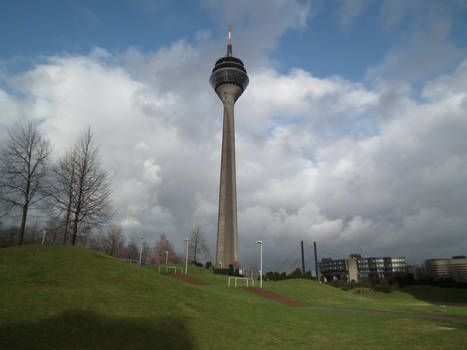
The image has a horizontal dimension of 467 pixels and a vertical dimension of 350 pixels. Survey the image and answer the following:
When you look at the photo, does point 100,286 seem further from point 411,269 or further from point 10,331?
point 411,269

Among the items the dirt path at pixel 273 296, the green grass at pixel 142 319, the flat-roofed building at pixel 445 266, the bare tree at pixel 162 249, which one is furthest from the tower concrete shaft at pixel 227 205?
the flat-roofed building at pixel 445 266

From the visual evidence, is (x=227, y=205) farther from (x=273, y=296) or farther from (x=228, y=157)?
(x=273, y=296)

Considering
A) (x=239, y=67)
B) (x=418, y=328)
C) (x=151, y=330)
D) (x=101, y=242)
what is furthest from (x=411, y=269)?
(x=151, y=330)

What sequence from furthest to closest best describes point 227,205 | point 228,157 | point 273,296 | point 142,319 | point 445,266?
Answer: point 445,266, point 228,157, point 227,205, point 273,296, point 142,319

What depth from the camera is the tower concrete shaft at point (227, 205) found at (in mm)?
71062

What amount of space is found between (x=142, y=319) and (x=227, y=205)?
5950cm

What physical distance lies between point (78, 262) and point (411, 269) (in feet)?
596

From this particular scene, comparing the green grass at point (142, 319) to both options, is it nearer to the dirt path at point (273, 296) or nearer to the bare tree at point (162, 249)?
the dirt path at point (273, 296)

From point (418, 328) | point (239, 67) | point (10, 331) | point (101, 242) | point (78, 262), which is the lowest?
point (418, 328)

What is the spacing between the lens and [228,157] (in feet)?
251

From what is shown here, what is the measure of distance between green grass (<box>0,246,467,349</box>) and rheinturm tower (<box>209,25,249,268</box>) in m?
49.8

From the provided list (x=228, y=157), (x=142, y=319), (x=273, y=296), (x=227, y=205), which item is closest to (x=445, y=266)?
(x=227, y=205)

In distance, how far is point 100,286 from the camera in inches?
659

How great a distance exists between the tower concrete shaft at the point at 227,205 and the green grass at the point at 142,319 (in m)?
49.7
